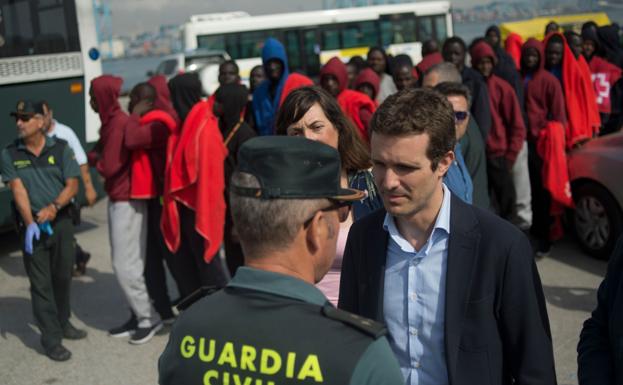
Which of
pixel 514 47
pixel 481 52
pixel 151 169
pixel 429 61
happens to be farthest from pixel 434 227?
pixel 514 47

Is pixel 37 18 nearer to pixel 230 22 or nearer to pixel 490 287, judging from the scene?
pixel 490 287

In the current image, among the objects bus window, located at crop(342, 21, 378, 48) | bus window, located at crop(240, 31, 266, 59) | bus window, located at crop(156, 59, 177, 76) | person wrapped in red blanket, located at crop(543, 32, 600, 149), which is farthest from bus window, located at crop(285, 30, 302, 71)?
person wrapped in red blanket, located at crop(543, 32, 600, 149)

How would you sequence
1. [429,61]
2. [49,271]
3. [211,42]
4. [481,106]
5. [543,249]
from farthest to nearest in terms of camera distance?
[211,42], [429,61], [543,249], [481,106], [49,271]

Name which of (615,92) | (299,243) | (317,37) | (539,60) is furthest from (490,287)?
(317,37)

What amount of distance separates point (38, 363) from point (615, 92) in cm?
766

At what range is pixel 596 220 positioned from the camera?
6758 millimetres

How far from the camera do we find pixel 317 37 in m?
23.7

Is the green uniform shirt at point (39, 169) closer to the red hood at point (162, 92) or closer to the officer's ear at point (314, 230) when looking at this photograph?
the red hood at point (162, 92)

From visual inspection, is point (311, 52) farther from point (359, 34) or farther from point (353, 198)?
point (353, 198)

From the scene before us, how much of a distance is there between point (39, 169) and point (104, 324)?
157cm

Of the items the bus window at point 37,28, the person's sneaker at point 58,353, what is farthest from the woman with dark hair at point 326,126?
the bus window at point 37,28

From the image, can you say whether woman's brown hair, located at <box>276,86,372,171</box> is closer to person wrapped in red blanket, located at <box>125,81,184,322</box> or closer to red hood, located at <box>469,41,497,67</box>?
person wrapped in red blanket, located at <box>125,81,184,322</box>

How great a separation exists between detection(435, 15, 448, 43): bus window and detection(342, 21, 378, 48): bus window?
2.10 metres

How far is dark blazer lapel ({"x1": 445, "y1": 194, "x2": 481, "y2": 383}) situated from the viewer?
2131 mm
